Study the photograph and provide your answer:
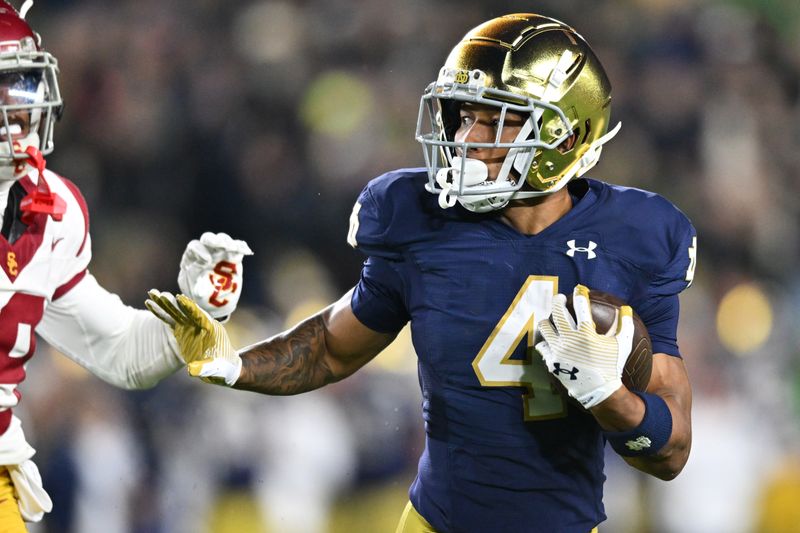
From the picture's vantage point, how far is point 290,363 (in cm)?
Result: 222

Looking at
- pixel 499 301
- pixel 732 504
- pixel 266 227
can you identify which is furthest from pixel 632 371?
pixel 266 227

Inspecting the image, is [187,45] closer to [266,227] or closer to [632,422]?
[266,227]

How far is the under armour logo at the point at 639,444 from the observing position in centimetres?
188

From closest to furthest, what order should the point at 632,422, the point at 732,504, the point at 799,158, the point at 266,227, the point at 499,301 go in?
the point at 632,422 → the point at 499,301 → the point at 732,504 → the point at 266,227 → the point at 799,158

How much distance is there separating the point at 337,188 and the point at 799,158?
1.94m

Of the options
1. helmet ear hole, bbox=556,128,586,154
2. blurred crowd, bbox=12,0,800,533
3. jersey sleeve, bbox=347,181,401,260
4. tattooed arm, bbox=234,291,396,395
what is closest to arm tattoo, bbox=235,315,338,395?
tattooed arm, bbox=234,291,396,395

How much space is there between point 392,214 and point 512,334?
34 centimetres

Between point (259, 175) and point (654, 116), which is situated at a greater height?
point (654, 116)

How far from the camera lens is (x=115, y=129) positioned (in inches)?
182

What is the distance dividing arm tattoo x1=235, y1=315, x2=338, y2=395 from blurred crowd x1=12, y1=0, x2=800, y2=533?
171 cm

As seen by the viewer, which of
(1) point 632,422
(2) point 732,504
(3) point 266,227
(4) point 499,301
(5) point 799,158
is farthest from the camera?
(5) point 799,158

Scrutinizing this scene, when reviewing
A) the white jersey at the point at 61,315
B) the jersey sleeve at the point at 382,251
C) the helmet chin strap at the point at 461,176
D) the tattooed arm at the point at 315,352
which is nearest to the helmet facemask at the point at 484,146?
the helmet chin strap at the point at 461,176

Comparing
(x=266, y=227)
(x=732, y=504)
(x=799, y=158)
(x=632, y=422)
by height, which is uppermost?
(x=632, y=422)

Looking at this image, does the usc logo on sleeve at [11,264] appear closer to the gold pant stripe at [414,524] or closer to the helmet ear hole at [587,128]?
the gold pant stripe at [414,524]
